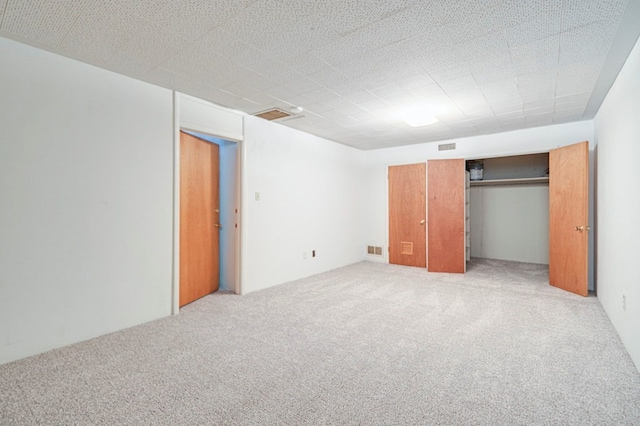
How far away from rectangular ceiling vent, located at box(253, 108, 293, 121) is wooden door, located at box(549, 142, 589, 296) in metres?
3.93

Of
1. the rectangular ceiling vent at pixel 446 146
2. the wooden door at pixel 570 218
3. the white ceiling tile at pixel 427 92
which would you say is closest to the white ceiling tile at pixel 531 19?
the white ceiling tile at pixel 427 92

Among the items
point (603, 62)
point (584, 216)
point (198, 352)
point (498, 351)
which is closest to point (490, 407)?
point (498, 351)

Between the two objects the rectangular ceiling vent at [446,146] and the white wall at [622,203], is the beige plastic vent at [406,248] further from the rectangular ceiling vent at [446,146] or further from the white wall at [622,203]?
the white wall at [622,203]

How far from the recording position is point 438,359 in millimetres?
2363

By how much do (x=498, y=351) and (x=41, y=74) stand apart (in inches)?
170

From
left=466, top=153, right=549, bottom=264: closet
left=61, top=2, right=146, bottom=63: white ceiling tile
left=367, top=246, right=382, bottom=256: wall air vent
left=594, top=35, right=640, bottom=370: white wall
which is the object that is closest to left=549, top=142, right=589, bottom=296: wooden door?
left=594, top=35, right=640, bottom=370: white wall

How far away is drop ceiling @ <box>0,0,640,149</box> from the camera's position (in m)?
1.94

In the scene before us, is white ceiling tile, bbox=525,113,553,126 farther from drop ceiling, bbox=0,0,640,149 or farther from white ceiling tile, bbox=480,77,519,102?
white ceiling tile, bbox=480,77,519,102

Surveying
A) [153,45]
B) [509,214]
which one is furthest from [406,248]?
[153,45]

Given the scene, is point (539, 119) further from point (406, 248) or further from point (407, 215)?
point (406, 248)

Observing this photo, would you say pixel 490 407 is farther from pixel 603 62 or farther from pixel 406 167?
pixel 406 167

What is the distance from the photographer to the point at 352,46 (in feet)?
7.84

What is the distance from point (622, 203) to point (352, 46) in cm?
272

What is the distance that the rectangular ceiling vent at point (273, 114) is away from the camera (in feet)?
13.3
